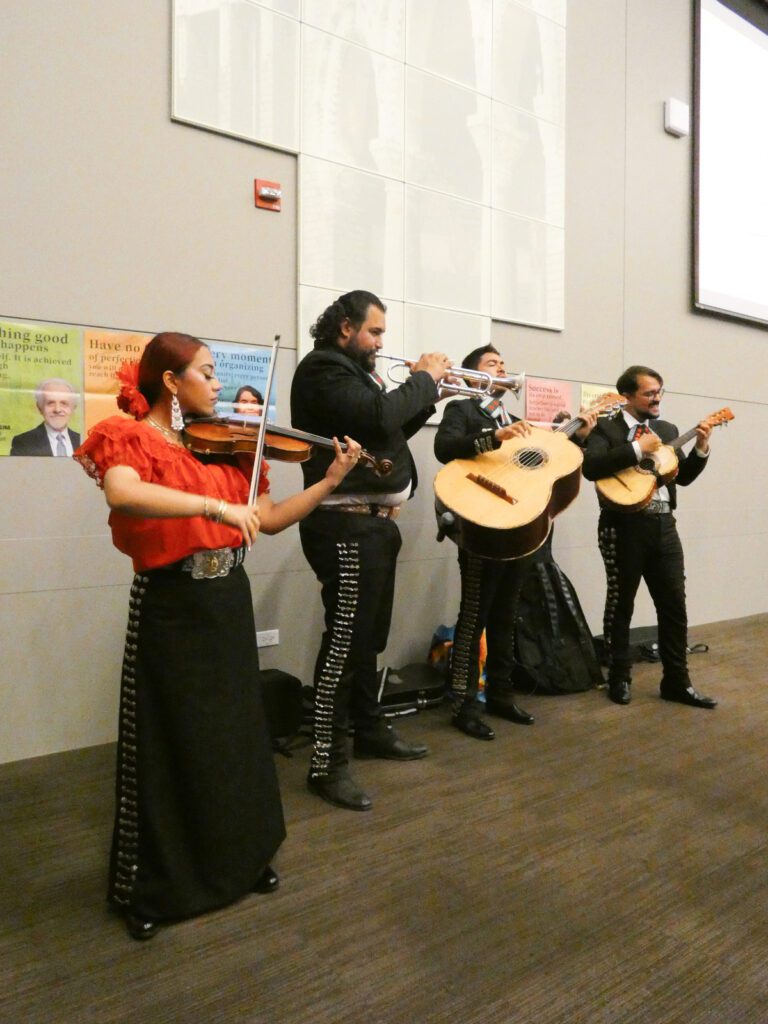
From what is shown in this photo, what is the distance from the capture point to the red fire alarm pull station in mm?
2936

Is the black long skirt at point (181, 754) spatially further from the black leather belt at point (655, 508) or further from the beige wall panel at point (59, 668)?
the black leather belt at point (655, 508)

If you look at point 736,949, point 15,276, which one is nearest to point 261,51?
point 15,276

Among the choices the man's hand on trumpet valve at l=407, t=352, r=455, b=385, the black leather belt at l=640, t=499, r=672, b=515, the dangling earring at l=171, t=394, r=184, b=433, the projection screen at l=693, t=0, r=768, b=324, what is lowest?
the black leather belt at l=640, t=499, r=672, b=515

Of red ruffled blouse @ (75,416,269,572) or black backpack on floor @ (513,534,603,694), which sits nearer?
red ruffled blouse @ (75,416,269,572)

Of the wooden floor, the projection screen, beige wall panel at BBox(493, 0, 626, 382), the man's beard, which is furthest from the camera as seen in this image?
the projection screen

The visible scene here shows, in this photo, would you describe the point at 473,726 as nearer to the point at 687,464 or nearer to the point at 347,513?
the point at 347,513

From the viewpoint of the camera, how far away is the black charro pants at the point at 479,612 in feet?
9.30

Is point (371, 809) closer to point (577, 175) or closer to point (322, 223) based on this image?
point (322, 223)

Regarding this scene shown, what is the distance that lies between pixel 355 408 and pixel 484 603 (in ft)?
3.71

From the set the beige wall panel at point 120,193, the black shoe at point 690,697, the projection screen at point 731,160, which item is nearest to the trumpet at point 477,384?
→ the beige wall panel at point 120,193

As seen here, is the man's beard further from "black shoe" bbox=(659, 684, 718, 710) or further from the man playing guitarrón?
"black shoe" bbox=(659, 684, 718, 710)

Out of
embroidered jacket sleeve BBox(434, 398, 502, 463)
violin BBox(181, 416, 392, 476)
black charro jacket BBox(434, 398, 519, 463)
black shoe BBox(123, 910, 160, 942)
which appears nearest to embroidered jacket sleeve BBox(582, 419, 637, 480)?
black charro jacket BBox(434, 398, 519, 463)

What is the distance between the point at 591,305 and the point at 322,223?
6.09 feet

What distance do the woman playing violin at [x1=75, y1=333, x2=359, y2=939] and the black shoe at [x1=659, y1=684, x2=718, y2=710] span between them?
2.25 metres
